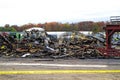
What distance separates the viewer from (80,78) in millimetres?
15195

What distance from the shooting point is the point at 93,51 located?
28000 millimetres

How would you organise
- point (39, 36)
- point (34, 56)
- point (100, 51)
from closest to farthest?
point (34, 56), point (100, 51), point (39, 36)

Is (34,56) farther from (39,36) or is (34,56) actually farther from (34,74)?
(39,36)

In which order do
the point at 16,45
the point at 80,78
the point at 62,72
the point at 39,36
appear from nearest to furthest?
the point at 80,78
the point at 62,72
the point at 16,45
the point at 39,36

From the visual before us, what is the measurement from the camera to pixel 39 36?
140 feet

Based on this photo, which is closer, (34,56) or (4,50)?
(34,56)

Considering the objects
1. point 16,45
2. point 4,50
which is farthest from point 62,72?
point 16,45

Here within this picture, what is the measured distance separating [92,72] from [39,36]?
25996 mm

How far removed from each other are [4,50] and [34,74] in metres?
14.0

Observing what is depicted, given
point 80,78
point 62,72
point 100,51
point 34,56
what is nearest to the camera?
point 80,78

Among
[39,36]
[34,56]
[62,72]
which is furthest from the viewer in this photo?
[39,36]

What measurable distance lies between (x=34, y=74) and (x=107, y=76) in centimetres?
363

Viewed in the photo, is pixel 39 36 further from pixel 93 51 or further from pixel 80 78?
pixel 80 78

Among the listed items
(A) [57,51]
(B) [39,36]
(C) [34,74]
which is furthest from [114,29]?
(C) [34,74]
